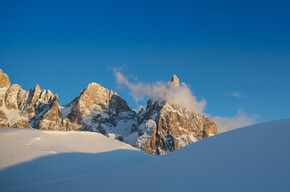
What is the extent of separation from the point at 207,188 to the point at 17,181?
1053 centimetres

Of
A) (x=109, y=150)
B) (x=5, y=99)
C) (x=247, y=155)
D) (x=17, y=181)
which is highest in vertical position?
(x=5, y=99)

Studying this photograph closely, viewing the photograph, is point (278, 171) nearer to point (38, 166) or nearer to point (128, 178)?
point (128, 178)

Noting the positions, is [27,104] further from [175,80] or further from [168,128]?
[175,80]

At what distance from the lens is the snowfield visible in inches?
223

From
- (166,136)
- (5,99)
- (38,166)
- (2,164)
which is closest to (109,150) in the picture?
(38,166)

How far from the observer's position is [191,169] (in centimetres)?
734

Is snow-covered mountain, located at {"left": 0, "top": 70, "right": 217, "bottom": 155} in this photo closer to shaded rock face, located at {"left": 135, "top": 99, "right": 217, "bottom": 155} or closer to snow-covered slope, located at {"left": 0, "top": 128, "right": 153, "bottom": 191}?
shaded rock face, located at {"left": 135, "top": 99, "right": 217, "bottom": 155}

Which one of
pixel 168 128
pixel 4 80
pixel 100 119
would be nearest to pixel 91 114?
pixel 100 119

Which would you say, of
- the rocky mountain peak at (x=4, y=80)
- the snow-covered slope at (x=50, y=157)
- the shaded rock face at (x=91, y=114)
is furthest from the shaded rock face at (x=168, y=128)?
the snow-covered slope at (x=50, y=157)

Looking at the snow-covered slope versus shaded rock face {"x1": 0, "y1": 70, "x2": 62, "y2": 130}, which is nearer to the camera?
the snow-covered slope

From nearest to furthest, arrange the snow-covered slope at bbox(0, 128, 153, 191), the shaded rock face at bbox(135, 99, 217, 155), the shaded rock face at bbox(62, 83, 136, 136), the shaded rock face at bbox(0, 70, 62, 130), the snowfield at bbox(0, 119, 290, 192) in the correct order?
the snowfield at bbox(0, 119, 290, 192), the snow-covered slope at bbox(0, 128, 153, 191), the shaded rock face at bbox(135, 99, 217, 155), the shaded rock face at bbox(0, 70, 62, 130), the shaded rock face at bbox(62, 83, 136, 136)

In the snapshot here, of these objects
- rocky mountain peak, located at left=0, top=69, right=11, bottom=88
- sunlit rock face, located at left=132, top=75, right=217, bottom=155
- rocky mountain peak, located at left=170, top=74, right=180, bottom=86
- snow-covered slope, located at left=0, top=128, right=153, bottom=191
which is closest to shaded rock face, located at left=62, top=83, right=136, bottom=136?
sunlit rock face, located at left=132, top=75, right=217, bottom=155

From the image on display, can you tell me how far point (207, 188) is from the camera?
226 inches

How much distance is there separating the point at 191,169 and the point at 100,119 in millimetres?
187247
